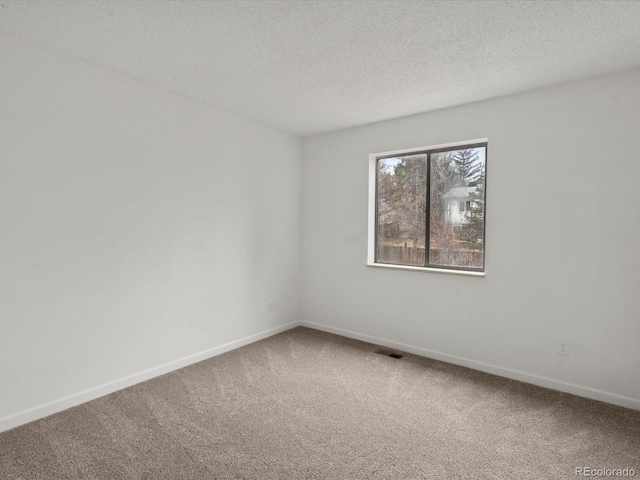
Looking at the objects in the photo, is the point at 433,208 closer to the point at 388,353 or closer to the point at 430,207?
the point at 430,207

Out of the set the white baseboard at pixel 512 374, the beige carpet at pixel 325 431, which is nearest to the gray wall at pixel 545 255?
the white baseboard at pixel 512 374

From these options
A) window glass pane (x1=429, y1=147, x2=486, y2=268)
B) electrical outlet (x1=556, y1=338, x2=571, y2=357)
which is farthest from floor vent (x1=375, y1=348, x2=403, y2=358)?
electrical outlet (x1=556, y1=338, x2=571, y2=357)

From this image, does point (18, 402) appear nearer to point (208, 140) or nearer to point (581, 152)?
point (208, 140)

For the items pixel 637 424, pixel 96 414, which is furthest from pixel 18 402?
pixel 637 424

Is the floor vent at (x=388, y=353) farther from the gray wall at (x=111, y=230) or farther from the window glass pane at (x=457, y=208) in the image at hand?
the gray wall at (x=111, y=230)

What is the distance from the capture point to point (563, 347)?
2707 millimetres

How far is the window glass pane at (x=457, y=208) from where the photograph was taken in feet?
10.7

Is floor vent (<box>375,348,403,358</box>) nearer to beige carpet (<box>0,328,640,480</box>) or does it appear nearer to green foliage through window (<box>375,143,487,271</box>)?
beige carpet (<box>0,328,640,480</box>)

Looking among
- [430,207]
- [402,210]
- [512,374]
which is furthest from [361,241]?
[512,374]

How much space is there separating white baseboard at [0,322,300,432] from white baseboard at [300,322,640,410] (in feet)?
4.32

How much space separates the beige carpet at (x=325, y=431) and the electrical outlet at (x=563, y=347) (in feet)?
1.01

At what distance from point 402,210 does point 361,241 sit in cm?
A: 54

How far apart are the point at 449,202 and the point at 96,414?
3267 millimetres

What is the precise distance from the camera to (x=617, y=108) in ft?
8.12
